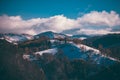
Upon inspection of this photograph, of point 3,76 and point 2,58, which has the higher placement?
point 2,58

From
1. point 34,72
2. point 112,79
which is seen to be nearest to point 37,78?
point 34,72

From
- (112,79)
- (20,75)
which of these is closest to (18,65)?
(20,75)

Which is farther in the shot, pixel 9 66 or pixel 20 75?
pixel 9 66

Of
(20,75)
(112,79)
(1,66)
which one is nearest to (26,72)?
(20,75)

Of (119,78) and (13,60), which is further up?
(13,60)

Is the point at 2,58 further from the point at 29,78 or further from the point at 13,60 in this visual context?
the point at 29,78

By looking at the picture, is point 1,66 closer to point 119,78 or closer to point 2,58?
point 2,58

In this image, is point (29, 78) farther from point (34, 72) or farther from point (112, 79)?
point (112, 79)
